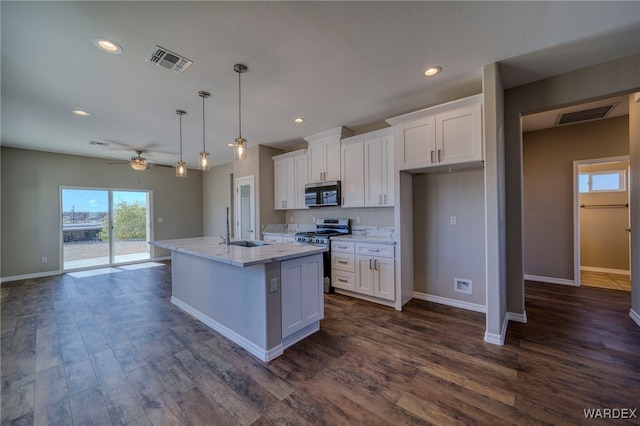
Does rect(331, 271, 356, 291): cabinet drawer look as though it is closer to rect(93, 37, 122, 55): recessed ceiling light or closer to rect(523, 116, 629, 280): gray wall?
rect(523, 116, 629, 280): gray wall

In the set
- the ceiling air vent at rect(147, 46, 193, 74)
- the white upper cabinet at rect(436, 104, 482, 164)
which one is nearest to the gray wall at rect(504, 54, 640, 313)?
the white upper cabinet at rect(436, 104, 482, 164)

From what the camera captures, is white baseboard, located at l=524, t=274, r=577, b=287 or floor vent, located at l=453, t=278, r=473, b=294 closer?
floor vent, located at l=453, t=278, r=473, b=294

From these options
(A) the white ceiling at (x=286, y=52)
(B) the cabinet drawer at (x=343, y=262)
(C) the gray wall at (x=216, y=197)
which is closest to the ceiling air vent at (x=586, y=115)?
(A) the white ceiling at (x=286, y=52)

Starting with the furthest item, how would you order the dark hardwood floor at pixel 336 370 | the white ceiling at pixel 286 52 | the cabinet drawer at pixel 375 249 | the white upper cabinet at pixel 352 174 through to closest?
the white upper cabinet at pixel 352 174 → the cabinet drawer at pixel 375 249 → the white ceiling at pixel 286 52 → the dark hardwood floor at pixel 336 370

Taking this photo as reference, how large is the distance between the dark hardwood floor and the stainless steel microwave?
1834 mm

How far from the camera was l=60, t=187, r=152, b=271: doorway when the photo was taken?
5840 mm

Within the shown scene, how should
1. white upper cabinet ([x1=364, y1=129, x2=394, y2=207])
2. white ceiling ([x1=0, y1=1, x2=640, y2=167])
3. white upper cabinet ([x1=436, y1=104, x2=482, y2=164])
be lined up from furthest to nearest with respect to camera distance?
white upper cabinet ([x1=364, y1=129, x2=394, y2=207]), white upper cabinet ([x1=436, y1=104, x2=482, y2=164]), white ceiling ([x1=0, y1=1, x2=640, y2=167])

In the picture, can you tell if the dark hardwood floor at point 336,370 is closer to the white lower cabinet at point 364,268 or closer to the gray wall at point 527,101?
the white lower cabinet at point 364,268

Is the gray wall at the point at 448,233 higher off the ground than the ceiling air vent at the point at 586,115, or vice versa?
the ceiling air vent at the point at 586,115

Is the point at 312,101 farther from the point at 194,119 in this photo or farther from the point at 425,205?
the point at 425,205

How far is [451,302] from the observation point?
3.47 metres

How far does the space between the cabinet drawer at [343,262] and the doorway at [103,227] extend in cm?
573

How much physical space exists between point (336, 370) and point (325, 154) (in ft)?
10.9

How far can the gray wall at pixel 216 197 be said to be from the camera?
7.13 meters
